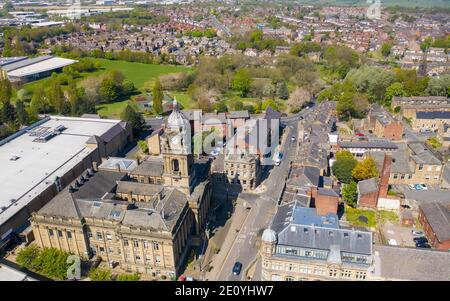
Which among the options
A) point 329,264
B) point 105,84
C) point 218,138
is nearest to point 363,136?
point 218,138

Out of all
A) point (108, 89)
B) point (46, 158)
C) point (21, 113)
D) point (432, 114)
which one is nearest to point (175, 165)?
point (46, 158)

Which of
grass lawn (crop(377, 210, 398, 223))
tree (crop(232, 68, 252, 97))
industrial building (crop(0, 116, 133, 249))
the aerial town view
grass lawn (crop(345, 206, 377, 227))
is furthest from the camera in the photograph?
tree (crop(232, 68, 252, 97))

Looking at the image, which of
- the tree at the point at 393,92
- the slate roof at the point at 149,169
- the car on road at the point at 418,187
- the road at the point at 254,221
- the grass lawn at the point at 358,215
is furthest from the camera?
the tree at the point at 393,92

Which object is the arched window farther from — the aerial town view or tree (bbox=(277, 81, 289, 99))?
tree (bbox=(277, 81, 289, 99))

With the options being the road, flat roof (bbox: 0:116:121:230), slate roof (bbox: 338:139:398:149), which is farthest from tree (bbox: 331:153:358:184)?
flat roof (bbox: 0:116:121:230)

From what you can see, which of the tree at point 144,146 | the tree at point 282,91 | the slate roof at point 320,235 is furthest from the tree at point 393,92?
the slate roof at point 320,235

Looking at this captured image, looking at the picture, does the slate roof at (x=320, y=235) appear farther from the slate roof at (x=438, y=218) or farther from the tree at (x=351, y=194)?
the tree at (x=351, y=194)
